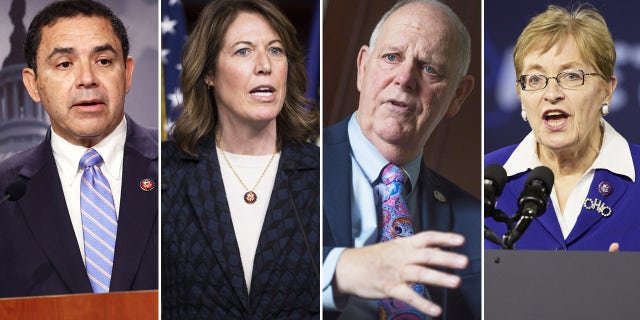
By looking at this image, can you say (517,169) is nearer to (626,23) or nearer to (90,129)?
(626,23)

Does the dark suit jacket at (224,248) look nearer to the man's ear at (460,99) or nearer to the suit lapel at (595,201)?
the man's ear at (460,99)

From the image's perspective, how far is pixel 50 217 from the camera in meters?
4.88

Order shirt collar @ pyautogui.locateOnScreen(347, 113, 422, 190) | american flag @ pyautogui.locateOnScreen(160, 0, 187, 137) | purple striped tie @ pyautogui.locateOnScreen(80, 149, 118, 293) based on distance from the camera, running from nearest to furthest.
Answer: purple striped tie @ pyautogui.locateOnScreen(80, 149, 118, 293), american flag @ pyautogui.locateOnScreen(160, 0, 187, 137), shirt collar @ pyautogui.locateOnScreen(347, 113, 422, 190)

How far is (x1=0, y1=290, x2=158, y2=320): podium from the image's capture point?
15.8ft

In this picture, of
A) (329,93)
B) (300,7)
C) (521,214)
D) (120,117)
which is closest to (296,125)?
(329,93)

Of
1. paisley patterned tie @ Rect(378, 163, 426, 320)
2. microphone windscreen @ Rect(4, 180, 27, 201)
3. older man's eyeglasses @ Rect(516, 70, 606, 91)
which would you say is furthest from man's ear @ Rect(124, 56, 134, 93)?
older man's eyeglasses @ Rect(516, 70, 606, 91)

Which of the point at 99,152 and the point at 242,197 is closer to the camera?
the point at 99,152

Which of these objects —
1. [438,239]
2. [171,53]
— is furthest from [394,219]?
[171,53]

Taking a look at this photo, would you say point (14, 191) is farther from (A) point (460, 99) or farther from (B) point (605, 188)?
(B) point (605, 188)

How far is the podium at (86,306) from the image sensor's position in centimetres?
482

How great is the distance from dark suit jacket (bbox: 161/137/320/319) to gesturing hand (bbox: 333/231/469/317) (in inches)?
7.7

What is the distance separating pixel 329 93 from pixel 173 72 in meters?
0.93

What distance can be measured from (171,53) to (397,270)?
1826 millimetres

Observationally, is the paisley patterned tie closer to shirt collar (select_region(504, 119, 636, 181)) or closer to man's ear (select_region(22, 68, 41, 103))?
shirt collar (select_region(504, 119, 636, 181))
